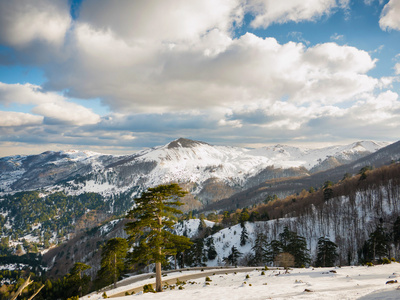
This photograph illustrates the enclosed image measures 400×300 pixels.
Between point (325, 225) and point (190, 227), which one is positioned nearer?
point (325, 225)

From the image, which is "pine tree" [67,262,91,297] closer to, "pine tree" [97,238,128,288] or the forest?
the forest

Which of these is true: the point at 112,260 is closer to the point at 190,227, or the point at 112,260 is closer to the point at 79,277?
the point at 79,277

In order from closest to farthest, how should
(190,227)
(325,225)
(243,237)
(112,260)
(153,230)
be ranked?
(153,230) < (112,260) < (243,237) < (325,225) < (190,227)

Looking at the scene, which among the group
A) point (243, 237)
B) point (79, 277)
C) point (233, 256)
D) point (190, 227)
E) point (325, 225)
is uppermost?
point (325, 225)

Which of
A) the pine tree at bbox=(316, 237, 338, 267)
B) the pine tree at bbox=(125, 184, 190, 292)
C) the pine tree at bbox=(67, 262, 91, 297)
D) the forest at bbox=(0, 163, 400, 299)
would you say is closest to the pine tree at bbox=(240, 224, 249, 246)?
the forest at bbox=(0, 163, 400, 299)

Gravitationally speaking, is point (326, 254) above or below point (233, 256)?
above

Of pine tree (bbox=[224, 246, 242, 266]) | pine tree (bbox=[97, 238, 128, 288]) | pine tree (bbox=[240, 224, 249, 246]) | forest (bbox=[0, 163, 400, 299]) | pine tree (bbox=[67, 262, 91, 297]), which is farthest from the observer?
pine tree (bbox=[240, 224, 249, 246])

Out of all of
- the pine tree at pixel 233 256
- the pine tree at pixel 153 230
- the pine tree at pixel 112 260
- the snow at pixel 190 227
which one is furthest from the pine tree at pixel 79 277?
the snow at pixel 190 227

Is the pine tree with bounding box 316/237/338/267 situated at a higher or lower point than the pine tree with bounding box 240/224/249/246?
higher

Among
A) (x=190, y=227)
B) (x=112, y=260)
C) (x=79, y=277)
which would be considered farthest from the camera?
(x=190, y=227)

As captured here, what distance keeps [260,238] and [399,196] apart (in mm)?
71664

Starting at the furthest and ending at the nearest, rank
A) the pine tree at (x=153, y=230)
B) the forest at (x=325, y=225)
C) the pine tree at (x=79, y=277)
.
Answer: the forest at (x=325, y=225), the pine tree at (x=79, y=277), the pine tree at (x=153, y=230)

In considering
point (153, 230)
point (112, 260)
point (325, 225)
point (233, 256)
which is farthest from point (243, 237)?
point (153, 230)

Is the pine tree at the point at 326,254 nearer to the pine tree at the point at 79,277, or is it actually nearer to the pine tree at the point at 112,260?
the pine tree at the point at 112,260
